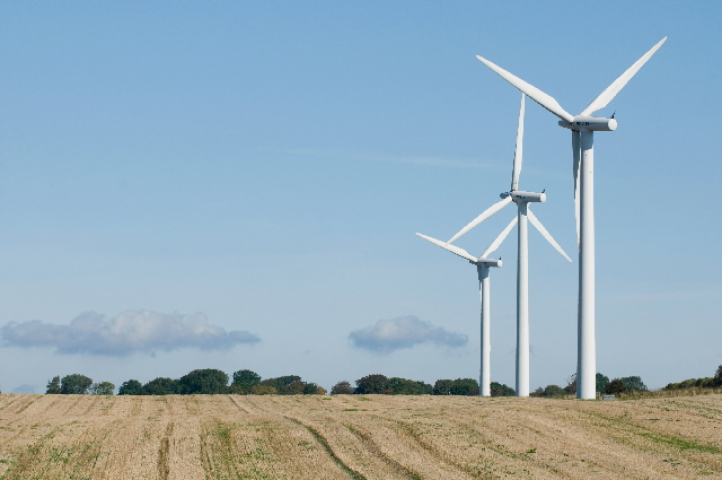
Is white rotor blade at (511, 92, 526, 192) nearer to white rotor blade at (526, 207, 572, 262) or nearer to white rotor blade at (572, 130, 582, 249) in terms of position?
white rotor blade at (526, 207, 572, 262)

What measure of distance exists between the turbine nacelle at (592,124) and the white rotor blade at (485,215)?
2071 cm

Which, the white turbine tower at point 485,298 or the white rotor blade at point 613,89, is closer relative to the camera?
the white rotor blade at point 613,89

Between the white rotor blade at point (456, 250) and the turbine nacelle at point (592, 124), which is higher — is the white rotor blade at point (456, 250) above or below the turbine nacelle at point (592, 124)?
below

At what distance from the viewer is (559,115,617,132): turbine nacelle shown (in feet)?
265

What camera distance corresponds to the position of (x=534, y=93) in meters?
81.5

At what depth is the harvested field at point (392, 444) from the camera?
49.1m

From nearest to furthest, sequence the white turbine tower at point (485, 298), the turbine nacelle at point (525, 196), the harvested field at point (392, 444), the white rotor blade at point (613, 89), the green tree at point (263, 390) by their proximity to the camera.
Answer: the harvested field at point (392, 444) < the white rotor blade at point (613, 89) < the turbine nacelle at point (525, 196) < the white turbine tower at point (485, 298) < the green tree at point (263, 390)

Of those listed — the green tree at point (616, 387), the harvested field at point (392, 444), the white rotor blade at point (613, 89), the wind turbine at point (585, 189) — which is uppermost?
the white rotor blade at point (613, 89)

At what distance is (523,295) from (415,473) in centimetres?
5824

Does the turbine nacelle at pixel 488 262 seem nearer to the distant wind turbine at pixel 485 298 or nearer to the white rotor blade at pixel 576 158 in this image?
the distant wind turbine at pixel 485 298

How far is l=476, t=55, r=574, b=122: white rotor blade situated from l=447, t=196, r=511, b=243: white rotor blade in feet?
66.5

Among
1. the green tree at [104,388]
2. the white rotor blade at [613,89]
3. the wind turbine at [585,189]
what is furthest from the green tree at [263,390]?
the white rotor blade at [613,89]

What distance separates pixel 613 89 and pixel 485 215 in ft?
75.5

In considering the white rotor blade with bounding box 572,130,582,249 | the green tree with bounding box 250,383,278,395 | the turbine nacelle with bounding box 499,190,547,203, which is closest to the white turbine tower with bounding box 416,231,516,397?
the turbine nacelle with bounding box 499,190,547,203
